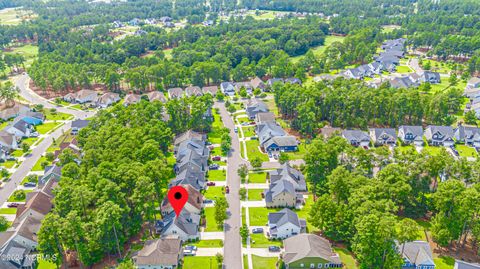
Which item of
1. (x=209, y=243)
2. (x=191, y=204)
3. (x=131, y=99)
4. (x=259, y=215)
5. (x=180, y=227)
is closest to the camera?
(x=209, y=243)

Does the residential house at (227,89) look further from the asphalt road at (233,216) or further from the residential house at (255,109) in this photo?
the asphalt road at (233,216)

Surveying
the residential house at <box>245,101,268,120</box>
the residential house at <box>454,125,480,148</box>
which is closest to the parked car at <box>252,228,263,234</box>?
the residential house at <box>245,101,268,120</box>

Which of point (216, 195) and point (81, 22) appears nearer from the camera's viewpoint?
point (216, 195)

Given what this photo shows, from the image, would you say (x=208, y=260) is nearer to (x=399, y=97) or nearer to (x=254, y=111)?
(x=254, y=111)

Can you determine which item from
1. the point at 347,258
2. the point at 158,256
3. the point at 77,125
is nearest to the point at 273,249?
the point at 347,258

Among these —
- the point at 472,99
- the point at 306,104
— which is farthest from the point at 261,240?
the point at 472,99

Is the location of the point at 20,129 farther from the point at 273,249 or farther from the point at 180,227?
the point at 273,249

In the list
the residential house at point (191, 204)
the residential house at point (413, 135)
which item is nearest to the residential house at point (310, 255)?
the residential house at point (191, 204)
